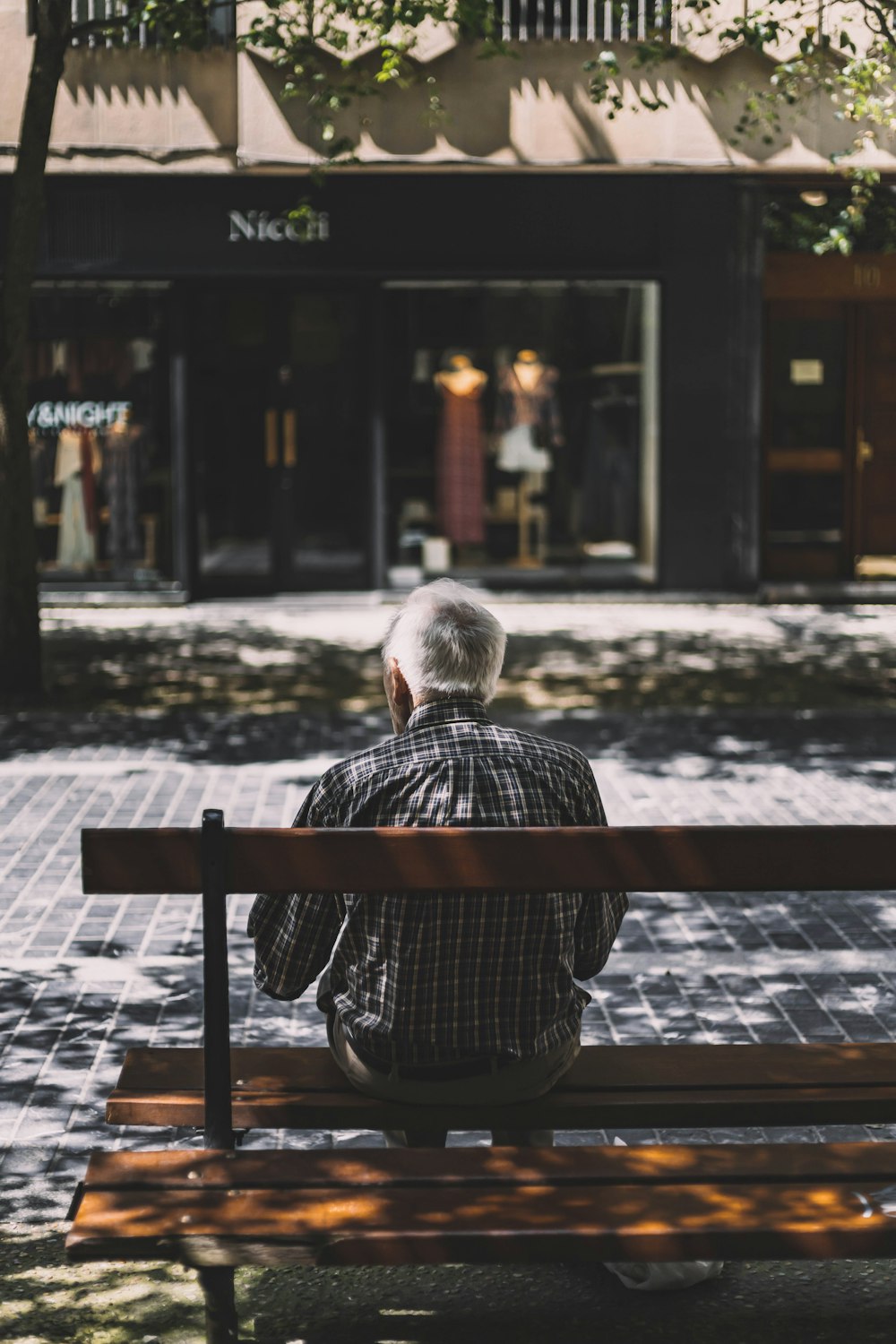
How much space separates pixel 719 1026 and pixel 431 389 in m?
12.1

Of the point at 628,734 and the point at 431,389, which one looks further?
the point at 431,389

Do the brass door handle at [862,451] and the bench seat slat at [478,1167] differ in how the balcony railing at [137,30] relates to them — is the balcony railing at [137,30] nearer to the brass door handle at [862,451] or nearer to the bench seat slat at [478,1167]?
the brass door handle at [862,451]

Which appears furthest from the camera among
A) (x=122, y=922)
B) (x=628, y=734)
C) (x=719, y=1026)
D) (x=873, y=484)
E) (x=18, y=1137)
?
(x=873, y=484)

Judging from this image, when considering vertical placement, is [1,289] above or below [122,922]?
above

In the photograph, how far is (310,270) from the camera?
17094 mm

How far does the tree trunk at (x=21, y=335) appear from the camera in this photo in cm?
1198

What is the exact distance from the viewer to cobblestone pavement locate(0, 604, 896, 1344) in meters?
4.82

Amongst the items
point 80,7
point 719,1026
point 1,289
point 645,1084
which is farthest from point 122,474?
point 645,1084

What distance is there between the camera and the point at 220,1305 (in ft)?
11.8

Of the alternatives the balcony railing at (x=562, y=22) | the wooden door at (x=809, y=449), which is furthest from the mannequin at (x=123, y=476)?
the wooden door at (x=809, y=449)

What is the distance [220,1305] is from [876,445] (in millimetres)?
15672

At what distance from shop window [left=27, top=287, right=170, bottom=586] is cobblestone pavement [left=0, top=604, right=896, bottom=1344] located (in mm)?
5835

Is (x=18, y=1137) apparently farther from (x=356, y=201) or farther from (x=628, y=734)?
(x=356, y=201)

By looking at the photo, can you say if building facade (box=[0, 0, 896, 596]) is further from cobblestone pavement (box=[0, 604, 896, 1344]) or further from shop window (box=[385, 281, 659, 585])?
cobblestone pavement (box=[0, 604, 896, 1344])
